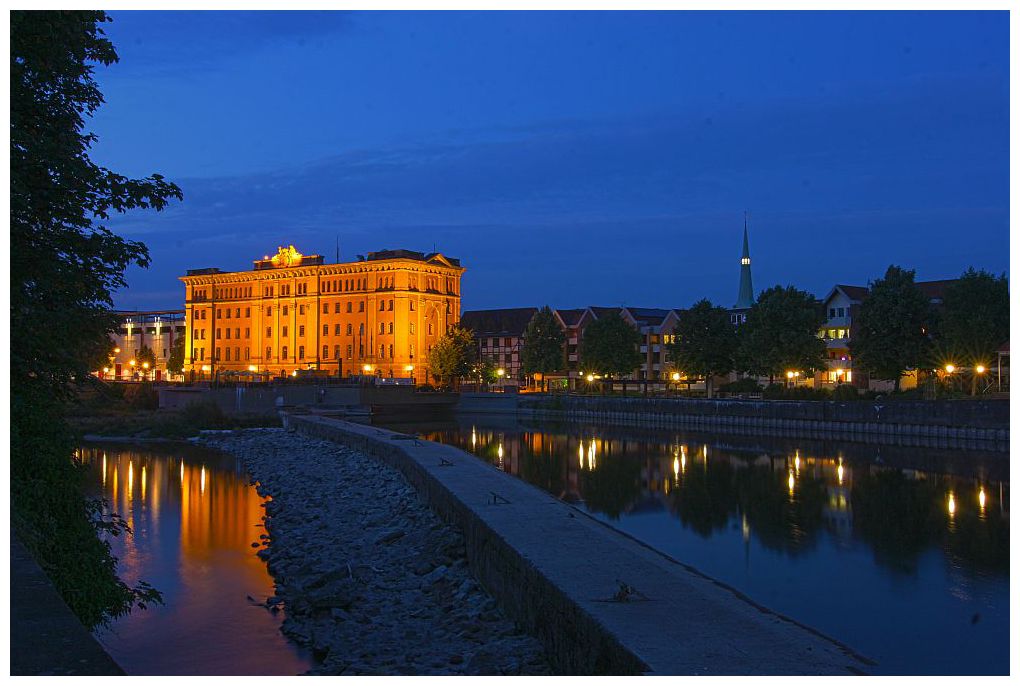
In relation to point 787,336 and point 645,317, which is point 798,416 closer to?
point 787,336

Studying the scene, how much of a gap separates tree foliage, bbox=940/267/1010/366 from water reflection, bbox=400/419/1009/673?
16205 millimetres

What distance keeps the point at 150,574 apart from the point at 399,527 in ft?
19.4

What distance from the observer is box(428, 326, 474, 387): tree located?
10456cm

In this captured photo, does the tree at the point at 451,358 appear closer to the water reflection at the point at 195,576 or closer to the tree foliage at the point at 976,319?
the tree foliage at the point at 976,319

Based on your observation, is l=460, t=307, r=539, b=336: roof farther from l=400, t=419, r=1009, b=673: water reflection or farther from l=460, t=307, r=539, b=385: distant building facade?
l=400, t=419, r=1009, b=673: water reflection

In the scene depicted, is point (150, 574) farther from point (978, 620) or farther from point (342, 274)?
point (342, 274)

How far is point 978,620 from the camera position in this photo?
55.9 ft

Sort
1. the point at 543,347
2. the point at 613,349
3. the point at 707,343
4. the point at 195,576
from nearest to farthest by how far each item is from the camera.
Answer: the point at 195,576 < the point at 707,343 < the point at 613,349 < the point at 543,347

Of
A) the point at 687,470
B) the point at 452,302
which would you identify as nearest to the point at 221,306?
the point at 452,302

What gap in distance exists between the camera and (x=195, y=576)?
21.0m

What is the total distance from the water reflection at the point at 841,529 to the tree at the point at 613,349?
52661mm

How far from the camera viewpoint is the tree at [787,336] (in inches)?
3189

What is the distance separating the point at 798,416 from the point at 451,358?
4618 cm

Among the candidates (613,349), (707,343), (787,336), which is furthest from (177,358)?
(787,336)
